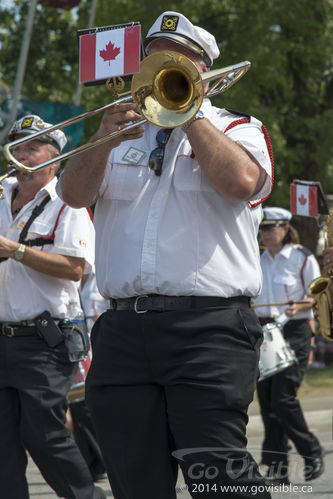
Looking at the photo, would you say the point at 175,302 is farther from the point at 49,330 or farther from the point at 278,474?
the point at 278,474

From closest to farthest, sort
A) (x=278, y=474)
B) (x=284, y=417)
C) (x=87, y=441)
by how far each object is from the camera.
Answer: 1. (x=278, y=474)
2. (x=87, y=441)
3. (x=284, y=417)

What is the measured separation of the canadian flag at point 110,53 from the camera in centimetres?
308

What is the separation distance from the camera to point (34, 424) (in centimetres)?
439

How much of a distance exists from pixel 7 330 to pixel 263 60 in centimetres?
1067

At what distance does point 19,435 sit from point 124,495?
152 cm

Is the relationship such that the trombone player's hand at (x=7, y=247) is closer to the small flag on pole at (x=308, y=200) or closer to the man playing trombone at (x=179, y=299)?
the man playing trombone at (x=179, y=299)

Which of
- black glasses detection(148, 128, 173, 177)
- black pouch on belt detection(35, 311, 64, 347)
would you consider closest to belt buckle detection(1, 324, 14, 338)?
black pouch on belt detection(35, 311, 64, 347)

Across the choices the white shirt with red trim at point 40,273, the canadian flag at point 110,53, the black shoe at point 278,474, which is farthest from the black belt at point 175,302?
the black shoe at point 278,474

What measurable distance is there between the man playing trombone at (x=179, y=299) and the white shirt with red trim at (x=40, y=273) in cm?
148

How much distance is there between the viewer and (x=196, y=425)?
2918 millimetres

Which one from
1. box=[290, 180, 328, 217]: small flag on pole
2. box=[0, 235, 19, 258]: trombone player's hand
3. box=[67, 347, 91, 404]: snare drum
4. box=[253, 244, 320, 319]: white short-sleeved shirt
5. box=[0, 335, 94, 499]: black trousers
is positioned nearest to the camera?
box=[0, 335, 94, 499]: black trousers

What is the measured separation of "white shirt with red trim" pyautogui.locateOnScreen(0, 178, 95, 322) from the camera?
460cm

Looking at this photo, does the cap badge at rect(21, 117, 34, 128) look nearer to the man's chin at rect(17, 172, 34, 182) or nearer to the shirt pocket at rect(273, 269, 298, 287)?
the man's chin at rect(17, 172, 34, 182)

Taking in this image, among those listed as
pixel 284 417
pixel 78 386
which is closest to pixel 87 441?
pixel 78 386
